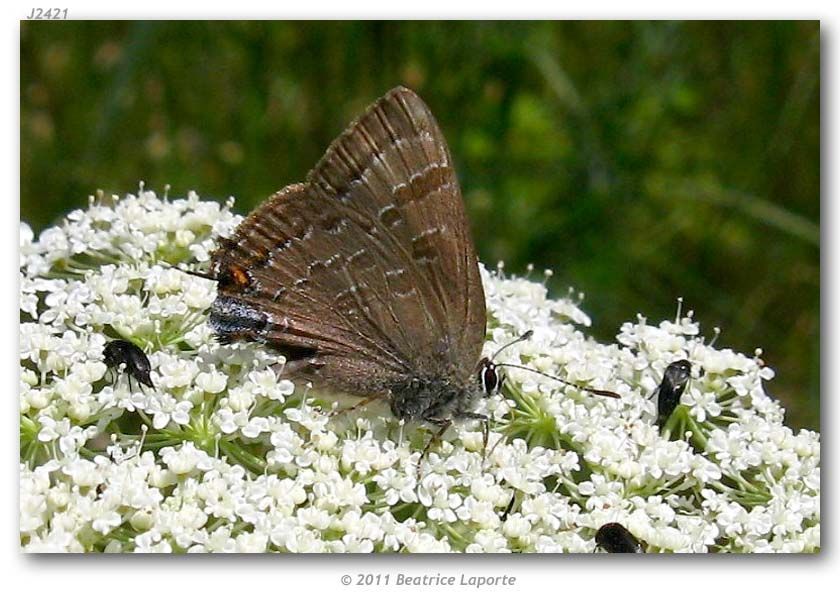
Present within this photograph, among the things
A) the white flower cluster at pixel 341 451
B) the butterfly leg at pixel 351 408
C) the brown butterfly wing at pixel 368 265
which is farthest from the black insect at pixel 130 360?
the butterfly leg at pixel 351 408

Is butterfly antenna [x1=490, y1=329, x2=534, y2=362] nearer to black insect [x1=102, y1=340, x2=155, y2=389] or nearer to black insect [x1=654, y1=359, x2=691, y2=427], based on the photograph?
black insect [x1=654, y1=359, x2=691, y2=427]

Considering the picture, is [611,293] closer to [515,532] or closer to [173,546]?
[515,532]

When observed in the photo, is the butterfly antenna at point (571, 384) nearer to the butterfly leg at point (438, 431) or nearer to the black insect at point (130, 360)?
the butterfly leg at point (438, 431)

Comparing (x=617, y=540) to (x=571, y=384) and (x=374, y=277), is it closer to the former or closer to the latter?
(x=571, y=384)

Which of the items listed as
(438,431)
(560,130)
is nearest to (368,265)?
(438,431)

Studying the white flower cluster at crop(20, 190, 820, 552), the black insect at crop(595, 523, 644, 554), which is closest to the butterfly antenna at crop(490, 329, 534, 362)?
the white flower cluster at crop(20, 190, 820, 552)

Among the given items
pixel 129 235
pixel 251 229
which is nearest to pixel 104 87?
pixel 129 235
